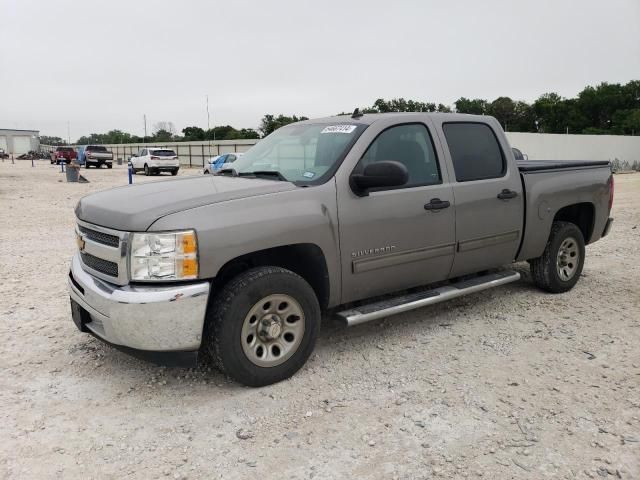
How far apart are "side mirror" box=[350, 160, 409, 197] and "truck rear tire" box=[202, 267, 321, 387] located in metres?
0.84

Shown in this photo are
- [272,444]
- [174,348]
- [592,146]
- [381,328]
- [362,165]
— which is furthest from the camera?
[592,146]

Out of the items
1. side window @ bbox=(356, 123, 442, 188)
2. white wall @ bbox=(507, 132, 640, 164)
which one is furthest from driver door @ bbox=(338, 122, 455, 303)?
white wall @ bbox=(507, 132, 640, 164)

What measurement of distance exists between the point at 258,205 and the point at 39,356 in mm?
2137

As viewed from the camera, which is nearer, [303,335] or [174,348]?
[174,348]

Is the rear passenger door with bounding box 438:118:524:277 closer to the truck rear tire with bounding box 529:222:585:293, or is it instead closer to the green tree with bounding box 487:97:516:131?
the truck rear tire with bounding box 529:222:585:293

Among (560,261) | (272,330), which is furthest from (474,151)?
(272,330)

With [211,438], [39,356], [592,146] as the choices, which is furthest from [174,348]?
[592,146]

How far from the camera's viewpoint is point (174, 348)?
10.8 feet

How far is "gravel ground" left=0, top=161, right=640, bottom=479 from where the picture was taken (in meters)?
2.82

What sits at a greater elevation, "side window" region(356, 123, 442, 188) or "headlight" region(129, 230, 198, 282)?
"side window" region(356, 123, 442, 188)

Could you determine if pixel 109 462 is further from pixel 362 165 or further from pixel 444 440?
pixel 362 165

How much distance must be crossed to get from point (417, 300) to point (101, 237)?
7.81ft

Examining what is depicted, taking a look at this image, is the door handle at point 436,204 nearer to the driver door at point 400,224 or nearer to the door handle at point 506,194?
the driver door at point 400,224

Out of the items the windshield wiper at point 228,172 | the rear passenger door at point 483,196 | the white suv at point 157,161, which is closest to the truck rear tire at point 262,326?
the windshield wiper at point 228,172
